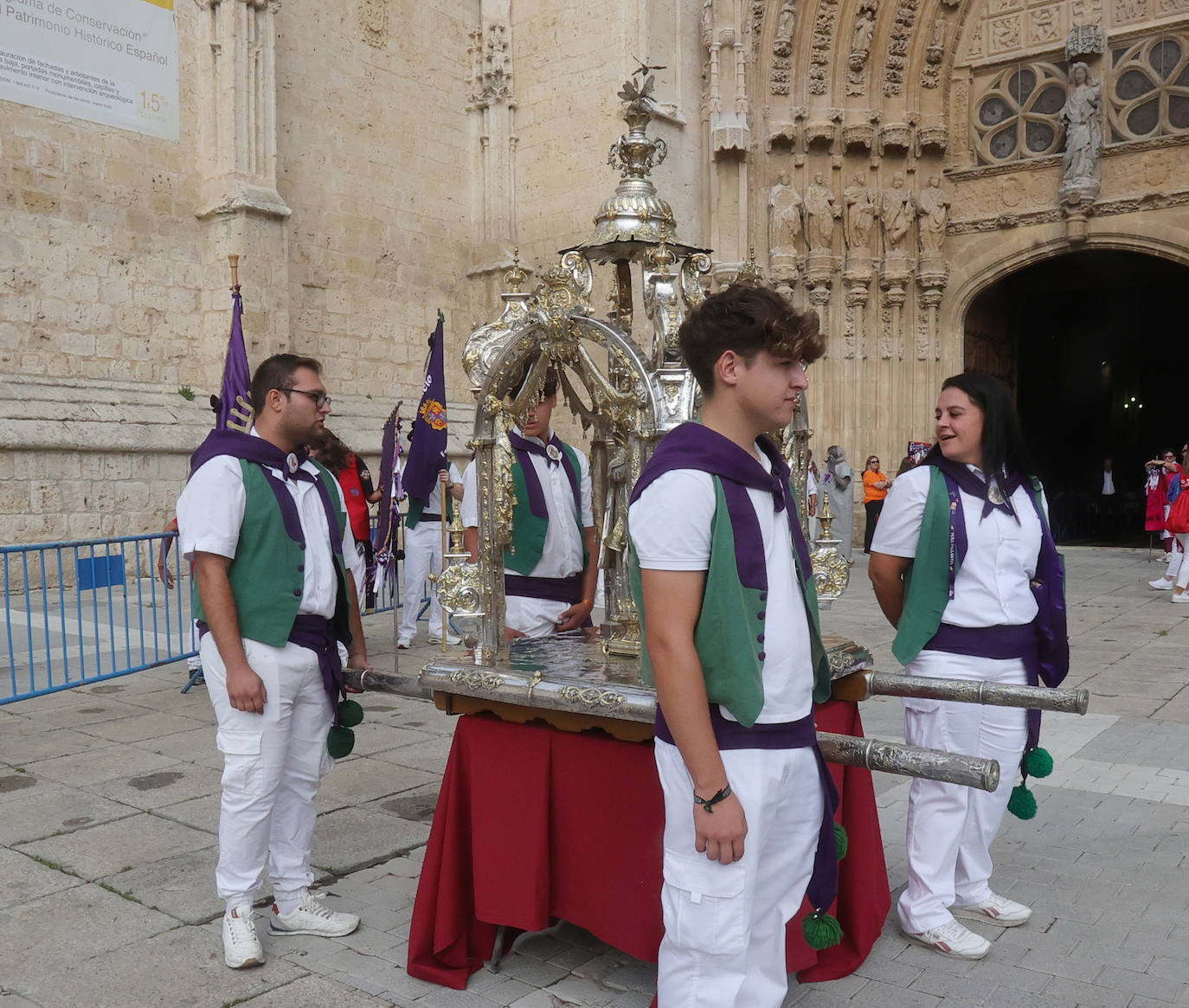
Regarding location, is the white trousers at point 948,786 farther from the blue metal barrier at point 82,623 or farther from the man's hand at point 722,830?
the blue metal barrier at point 82,623

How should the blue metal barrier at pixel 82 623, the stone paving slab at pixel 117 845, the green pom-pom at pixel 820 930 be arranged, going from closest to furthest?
1. the green pom-pom at pixel 820 930
2. the stone paving slab at pixel 117 845
3. the blue metal barrier at pixel 82 623

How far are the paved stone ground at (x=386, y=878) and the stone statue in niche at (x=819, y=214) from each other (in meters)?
10.9

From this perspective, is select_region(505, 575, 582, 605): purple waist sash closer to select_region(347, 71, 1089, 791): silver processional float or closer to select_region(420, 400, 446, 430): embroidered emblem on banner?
select_region(347, 71, 1089, 791): silver processional float

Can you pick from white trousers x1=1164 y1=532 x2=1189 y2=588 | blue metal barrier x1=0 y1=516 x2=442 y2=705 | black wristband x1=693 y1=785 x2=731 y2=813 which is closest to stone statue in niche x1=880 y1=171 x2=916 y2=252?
Result: white trousers x1=1164 y1=532 x2=1189 y2=588

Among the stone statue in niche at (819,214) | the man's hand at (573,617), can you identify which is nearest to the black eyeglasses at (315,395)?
the man's hand at (573,617)

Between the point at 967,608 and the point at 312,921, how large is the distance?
96.2 inches

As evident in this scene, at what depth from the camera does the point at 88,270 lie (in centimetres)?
1198

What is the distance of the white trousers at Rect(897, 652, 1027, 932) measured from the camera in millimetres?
3449

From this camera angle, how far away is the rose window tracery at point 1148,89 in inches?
584

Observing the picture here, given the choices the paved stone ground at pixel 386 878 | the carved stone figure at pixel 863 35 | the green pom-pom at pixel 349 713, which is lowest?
the paved stone ground at pixel 386 878

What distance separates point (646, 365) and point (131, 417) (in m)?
10.1

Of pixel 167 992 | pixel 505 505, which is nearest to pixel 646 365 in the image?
pixel 505 505

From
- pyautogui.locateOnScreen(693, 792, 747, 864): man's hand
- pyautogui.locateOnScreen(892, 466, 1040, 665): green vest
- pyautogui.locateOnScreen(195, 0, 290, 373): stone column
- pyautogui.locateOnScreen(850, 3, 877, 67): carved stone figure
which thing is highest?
pyautogui.locateOnScreen(850, 3, 877, 67): carved stone figure

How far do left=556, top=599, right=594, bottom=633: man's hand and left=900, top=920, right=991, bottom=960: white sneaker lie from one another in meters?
1.89
